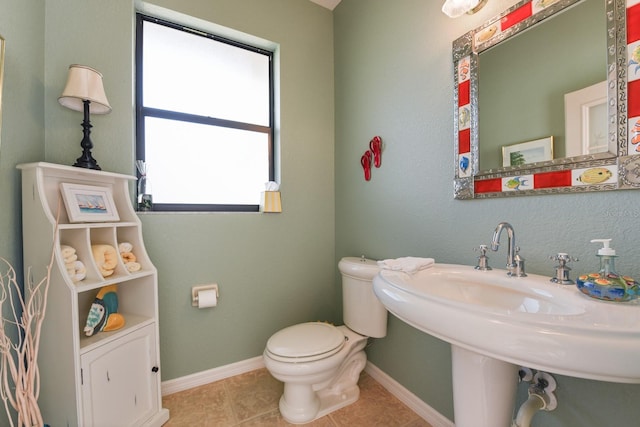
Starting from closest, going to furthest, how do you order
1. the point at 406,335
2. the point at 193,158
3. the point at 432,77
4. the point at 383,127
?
the point at 432,77 < the point at 406,335 < the point at 383,127 < the point at 193,158

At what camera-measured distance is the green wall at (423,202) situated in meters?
0.82

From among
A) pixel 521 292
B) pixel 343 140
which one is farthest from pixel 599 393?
pixel 343 140

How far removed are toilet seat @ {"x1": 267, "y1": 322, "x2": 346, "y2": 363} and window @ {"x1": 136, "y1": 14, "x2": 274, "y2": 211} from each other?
35.6 inches

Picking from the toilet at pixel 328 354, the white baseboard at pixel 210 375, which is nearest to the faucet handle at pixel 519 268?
the toilet at pixel 328 354

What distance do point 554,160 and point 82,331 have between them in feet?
6.47

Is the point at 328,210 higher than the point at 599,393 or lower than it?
higher

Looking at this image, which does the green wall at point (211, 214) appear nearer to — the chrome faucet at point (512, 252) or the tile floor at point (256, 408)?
the tile floor at point (256, 408)

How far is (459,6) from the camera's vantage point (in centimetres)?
A: 105

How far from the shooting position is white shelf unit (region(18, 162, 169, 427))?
3.19 ft

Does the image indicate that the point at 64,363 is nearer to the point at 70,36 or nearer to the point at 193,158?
the point at 193,158

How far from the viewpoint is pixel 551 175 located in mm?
888

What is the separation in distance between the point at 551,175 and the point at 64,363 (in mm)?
1900

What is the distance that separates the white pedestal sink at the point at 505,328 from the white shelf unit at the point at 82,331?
1.12m

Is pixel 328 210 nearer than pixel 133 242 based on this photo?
No
